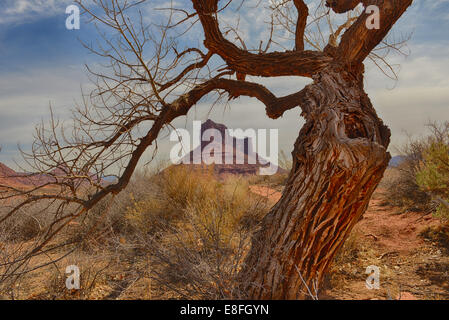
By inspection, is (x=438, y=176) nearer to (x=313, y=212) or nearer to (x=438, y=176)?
(x=438, y=176)

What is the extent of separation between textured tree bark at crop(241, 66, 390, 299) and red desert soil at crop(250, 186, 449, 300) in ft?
2.20

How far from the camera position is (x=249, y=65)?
486 centimetres

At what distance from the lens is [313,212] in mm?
2732

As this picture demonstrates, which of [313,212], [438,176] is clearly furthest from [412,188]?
[313,212]

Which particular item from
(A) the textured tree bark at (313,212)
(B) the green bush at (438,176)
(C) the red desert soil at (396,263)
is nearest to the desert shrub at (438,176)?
(B) the green bush at (438,176)

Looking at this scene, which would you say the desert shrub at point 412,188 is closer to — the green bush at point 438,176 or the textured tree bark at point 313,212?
the green bush at point 438,176

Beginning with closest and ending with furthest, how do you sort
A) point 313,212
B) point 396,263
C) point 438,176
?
1. point 313,212
2. point 396,263
3. point 438,176

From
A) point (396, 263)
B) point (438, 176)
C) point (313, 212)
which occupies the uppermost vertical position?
point (438, 176)

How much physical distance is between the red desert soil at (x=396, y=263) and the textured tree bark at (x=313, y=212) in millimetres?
671

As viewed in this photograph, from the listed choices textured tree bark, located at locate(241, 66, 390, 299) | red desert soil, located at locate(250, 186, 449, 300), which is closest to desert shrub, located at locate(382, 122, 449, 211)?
red desert soil, located at locate(250, 186, 449, 300)

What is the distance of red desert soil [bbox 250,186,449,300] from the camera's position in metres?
3.64

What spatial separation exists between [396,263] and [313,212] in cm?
284
